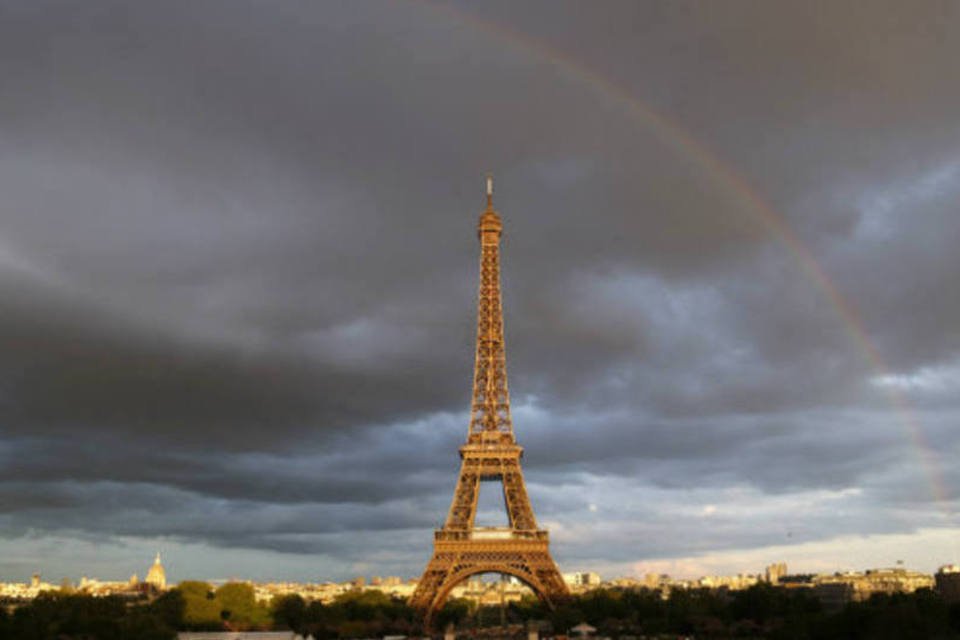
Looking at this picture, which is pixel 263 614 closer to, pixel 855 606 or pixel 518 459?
pixel 518 459

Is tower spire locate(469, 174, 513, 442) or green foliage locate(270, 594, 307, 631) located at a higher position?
tower spire locate(469, 174, 513, 442)

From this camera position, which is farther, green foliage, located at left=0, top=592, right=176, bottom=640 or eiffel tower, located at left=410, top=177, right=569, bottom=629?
eiffel tower, located at left=410, top=177, right=569, bottom=629

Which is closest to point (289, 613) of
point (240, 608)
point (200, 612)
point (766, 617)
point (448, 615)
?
point (240, 608)

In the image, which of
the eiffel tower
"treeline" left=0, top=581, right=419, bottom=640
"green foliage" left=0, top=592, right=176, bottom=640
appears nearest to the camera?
"green foliage" left=0, top=592, right=176, bottom=640

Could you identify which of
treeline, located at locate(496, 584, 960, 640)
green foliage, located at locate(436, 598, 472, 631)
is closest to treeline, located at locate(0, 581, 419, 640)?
green foliage, located at locate(436, 598, 472, 631)

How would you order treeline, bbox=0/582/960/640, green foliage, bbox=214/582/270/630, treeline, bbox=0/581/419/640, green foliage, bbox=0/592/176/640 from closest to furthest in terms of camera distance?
green foliage, bbox=0/592/176/640 → treeline, bbox=0/582/960/640 → treeline, bbox=0/581/419/640 → green foliage, bbox=214/582/270/630

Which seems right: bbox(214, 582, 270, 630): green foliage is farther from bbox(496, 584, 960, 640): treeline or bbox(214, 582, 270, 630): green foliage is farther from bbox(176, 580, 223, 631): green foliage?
bbox(496, 584, 960, 640): treeline
